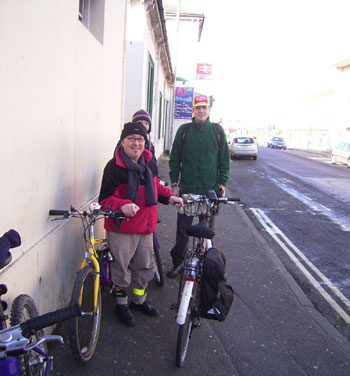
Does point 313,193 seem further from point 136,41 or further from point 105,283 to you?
point 105,283

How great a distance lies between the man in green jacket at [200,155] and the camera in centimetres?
415

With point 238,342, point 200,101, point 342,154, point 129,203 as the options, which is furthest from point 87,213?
point 342,154

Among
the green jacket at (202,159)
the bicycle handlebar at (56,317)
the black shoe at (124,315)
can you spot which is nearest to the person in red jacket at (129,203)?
the black shoe at (124,315)

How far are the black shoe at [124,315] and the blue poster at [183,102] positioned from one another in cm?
1794

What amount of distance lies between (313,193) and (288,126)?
6521 cm

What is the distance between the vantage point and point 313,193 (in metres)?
11.6

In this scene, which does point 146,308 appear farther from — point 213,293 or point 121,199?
point 121,199

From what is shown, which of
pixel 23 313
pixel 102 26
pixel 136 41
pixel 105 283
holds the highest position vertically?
pixel 136 41

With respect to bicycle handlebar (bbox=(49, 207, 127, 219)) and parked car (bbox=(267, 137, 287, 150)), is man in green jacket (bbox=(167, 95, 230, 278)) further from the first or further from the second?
parked car (bbox=(267, 137, 287, 150))

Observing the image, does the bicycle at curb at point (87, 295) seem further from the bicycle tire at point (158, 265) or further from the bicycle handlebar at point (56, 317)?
the bicycle handlebar at point (56, 317)

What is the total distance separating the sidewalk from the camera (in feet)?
9.02

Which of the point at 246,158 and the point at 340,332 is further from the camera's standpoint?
the point at 246,158

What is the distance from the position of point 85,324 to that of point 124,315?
2.07 ft

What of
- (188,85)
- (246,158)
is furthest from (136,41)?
(246,158)
